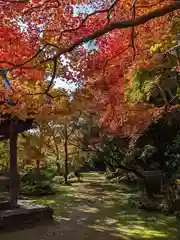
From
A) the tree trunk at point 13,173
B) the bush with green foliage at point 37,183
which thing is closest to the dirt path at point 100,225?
the tree trunk at point 13,173

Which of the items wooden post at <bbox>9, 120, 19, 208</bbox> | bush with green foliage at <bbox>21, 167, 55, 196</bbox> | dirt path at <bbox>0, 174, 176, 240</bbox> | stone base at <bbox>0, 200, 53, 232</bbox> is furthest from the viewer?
bush with green foliage at <bbox>21, 167, 55, 196</bbox>

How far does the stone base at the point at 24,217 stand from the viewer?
777 cm

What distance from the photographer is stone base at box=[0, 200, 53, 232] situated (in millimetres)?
7766

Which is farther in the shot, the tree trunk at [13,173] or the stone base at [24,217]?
the tree trunk at [13,173]

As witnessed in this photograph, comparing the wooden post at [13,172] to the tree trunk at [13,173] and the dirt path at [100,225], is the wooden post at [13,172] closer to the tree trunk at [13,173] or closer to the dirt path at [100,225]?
the tree trunk at [13,173]

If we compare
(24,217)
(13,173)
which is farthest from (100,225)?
(13,173)

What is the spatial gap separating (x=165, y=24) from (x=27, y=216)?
5618 millimetres

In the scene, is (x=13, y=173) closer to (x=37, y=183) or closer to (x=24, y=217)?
(x=24, y=217)

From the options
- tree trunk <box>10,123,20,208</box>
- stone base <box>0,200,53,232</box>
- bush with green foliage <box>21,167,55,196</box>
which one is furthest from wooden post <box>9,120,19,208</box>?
bush with green foliage <box>21,167,55,196</box>

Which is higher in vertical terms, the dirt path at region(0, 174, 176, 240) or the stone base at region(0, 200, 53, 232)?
the stone base at region(0, 200, 53, 232)

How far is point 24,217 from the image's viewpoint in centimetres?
812

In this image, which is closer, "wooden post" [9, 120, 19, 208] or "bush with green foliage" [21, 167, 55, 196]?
"wooden post" [9, 120, 19, 208]

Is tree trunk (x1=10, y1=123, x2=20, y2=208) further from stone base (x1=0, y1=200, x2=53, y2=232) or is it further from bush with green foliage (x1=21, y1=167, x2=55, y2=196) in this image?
bush with green foliage (x1=21, y1=167, x2=55, y2=196)

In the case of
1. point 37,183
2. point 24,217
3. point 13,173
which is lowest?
point 24,217
